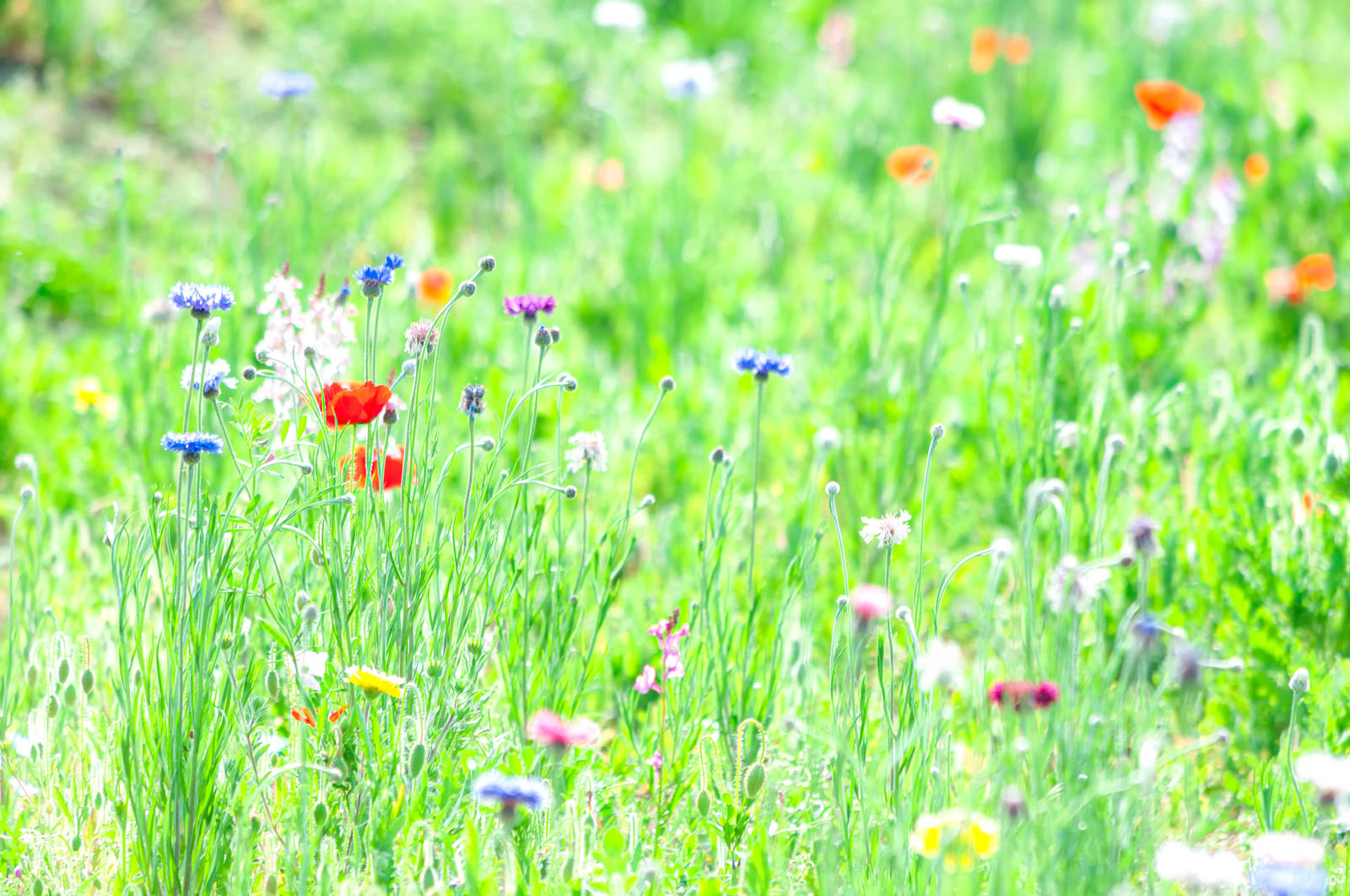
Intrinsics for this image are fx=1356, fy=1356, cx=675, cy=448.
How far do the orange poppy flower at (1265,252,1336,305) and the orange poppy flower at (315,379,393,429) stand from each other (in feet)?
8.44

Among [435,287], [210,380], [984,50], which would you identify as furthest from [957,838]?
[984,50]

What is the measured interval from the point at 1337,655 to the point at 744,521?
3.69 ft

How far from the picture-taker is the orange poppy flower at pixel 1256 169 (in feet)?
12.2

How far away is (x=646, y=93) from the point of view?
189 inches

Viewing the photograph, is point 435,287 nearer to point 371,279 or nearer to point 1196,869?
point 371,279

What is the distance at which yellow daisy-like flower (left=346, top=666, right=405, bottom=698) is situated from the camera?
164cm

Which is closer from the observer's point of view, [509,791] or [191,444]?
[509,791]

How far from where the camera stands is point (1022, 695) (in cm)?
144

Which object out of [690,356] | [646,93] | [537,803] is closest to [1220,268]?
[690,356]

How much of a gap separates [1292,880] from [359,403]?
3.95ft

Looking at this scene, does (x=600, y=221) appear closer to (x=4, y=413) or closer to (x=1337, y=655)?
(x=4, y=413)

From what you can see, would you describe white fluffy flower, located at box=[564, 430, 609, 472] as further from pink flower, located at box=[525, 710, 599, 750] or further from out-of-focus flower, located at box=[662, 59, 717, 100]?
out-of-focus flower, located at box=[662, 59, 717, 100]

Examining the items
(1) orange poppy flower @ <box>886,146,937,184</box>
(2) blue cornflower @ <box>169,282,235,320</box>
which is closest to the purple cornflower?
(2) blue cornflower @ <box>169,282,235,320</box>

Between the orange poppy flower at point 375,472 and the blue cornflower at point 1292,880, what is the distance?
42.3 inches
